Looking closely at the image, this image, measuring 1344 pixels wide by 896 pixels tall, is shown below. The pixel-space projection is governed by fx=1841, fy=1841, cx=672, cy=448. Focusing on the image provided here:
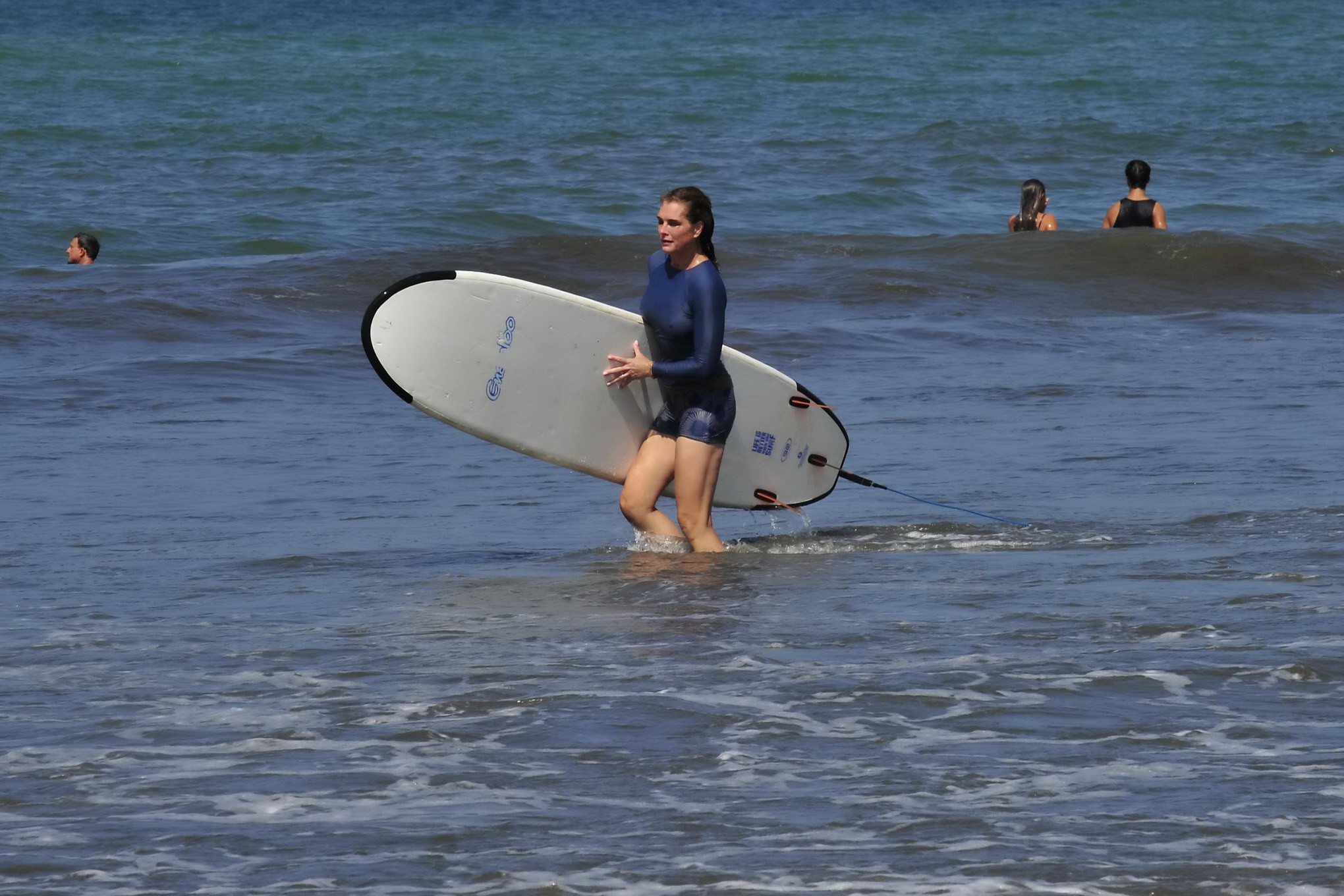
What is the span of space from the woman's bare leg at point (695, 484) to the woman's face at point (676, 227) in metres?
0.78

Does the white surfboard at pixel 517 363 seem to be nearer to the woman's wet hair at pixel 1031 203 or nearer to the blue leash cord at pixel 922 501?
the blue leash cord at pixel 922 501

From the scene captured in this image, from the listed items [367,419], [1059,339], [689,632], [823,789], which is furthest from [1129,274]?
[823,789]

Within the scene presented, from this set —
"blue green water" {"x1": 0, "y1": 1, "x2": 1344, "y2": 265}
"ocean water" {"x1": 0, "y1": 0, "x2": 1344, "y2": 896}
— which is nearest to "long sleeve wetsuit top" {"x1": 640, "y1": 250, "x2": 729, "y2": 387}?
"ocean water" {"x1": 0, "y1": 0, "x2": 1344, "y2": 896}

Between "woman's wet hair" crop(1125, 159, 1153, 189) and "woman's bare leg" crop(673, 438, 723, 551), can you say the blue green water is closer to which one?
"woman's wet hair" crop(1125, 159, 1153, 189)

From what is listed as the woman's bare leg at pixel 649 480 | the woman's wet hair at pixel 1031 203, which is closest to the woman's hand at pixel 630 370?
the woman's bare leg at pixel 649 480

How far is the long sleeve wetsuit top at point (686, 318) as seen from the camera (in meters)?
6.50

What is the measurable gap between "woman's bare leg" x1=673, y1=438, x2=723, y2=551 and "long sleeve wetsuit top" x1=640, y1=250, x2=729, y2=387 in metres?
0.25

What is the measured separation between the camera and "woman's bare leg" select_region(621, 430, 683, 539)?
6848 mm

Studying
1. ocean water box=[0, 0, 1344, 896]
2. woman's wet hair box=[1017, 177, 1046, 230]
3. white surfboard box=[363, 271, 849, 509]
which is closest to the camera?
ocean water box=[0, 0, 1344, 896]

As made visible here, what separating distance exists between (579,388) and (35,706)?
9.11 ft

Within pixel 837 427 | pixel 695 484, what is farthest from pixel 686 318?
pixel 837 427

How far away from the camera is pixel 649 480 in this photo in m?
6.85

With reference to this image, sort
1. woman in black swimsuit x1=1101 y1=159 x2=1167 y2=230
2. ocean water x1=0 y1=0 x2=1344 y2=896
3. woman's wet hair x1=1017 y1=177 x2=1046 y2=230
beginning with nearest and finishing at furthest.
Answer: ocean water x1=0 y1=0 x2=1344 y2=896
woman's wet hair x1=1017 y1=177 x2=1046 y2=230
woman in black swimsuit x1=1101 y1=159 x2=1167 y2=230

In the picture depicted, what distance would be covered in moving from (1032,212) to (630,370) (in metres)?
11.1
